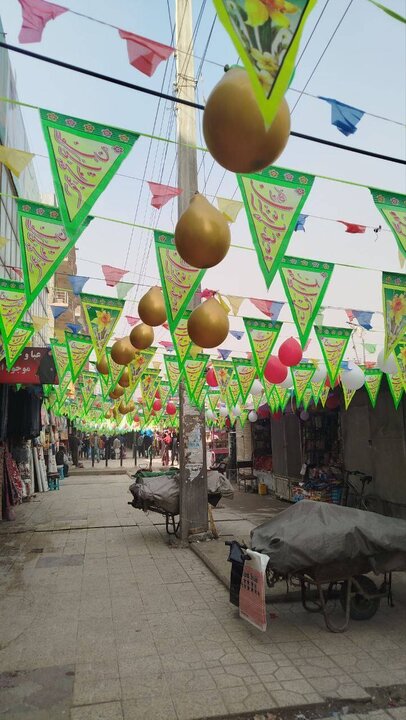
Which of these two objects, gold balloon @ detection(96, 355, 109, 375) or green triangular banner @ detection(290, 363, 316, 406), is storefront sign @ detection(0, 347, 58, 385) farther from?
green triangular banner @ detection(290, 363, 316, 406)

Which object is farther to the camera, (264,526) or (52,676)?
(264,526)

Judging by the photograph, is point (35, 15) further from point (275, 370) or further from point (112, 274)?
point (275, 370)

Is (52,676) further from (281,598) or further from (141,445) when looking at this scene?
(141,445)

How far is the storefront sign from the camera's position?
1062cm

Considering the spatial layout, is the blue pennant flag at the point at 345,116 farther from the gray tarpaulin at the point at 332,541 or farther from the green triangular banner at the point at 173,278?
the gray tarpaulin at the point at 332,541

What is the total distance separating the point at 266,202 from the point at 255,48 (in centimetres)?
291

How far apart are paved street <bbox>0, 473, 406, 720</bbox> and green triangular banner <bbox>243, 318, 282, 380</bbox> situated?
3850mm

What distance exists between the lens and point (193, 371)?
11.2m

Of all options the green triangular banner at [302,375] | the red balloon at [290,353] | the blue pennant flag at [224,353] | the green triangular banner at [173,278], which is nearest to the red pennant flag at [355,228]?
the green triangular banner at [173,278]

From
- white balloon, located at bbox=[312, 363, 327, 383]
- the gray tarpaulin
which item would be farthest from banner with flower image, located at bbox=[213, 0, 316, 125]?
white balloon, located at bbox=[312, 363, 327, 383]

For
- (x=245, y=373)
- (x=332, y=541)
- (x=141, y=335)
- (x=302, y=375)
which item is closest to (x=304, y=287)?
(x=141, y=335)

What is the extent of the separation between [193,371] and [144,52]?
7907 mm

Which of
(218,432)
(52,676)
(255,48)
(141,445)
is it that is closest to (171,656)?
(52,676)

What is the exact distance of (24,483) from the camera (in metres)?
17.2
